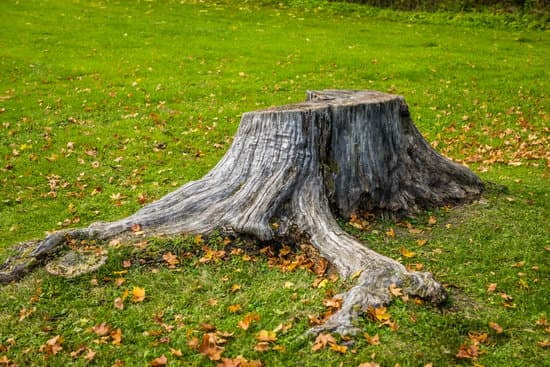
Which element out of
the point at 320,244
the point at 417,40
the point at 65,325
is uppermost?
the point at 417,40

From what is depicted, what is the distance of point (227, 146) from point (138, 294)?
7003 millimetres

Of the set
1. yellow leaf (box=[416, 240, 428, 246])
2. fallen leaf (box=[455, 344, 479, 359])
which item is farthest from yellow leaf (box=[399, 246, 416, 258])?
fallen leaf (box=[455, 344, 479, 359])

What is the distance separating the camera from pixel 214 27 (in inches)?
957

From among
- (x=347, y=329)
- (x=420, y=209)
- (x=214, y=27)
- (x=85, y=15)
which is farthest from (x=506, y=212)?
(x=85, y=15)

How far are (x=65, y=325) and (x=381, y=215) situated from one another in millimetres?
4208

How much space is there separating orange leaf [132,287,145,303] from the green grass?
60 mm

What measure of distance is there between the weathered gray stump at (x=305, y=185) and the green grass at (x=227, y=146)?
38cm

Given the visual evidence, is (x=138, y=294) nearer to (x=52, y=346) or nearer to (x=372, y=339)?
(x=52, y=346)

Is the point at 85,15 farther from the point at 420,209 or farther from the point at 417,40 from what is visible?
the point at 420,209

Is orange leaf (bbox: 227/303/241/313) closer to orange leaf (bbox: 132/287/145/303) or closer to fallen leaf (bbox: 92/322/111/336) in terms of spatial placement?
orange leaf (bbox: 132/287/145/303)

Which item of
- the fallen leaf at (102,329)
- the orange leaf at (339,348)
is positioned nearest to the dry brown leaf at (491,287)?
the orange leaf at (339,348)

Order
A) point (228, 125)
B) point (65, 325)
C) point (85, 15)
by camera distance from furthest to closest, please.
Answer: point (85, 15) < point (228, 125) < point (65, 325)

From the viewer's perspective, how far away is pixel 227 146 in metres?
12.3

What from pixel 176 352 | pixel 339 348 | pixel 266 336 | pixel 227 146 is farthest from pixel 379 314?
pixel 227 146
